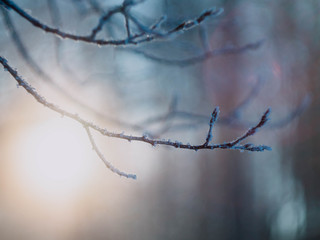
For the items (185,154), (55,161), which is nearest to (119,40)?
(55,161)

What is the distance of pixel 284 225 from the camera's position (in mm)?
7086

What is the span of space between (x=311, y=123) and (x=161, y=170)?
5176 mm

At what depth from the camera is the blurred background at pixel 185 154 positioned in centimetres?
484

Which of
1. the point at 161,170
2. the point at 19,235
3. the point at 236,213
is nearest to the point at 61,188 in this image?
the point at 19,235

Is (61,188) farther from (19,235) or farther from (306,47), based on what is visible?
(306,47)

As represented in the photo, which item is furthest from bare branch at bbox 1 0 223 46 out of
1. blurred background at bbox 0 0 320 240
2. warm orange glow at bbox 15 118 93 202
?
warm orange glow at bbox 15 118 93 202

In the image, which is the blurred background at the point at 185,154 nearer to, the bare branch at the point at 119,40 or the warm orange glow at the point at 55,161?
the warm orange glow at the point at 55,161

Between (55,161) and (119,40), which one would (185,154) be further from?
(119,40)

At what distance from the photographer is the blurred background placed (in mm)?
4836

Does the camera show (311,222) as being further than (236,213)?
No

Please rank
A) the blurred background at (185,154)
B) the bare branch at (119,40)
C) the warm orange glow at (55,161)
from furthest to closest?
the warm orange glow at (55,161)
the blurred background at (185,154)
the bare branch at (119,40)

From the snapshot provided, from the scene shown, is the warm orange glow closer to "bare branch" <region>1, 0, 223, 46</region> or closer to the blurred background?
the blurred background

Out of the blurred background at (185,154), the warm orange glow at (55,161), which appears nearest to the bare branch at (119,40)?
the blurred background at (185,154)

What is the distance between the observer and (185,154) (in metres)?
9.22
